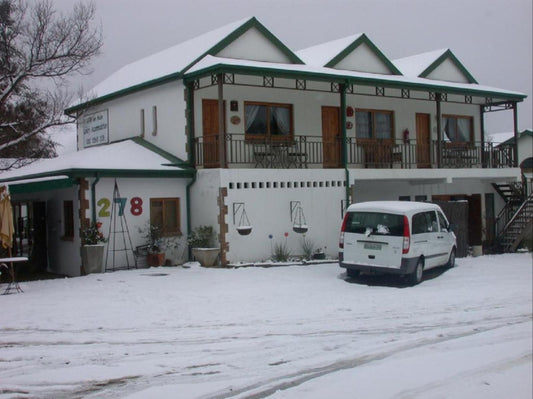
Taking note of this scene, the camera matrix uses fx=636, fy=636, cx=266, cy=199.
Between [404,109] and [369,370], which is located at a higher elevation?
[404,109]

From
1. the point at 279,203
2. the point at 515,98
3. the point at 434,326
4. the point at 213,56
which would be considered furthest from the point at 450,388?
the point at 515,98

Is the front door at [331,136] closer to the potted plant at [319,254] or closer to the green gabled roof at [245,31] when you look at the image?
the green gabled roof at [245,31]

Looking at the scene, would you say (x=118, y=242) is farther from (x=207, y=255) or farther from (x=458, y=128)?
(x=458, y=128)

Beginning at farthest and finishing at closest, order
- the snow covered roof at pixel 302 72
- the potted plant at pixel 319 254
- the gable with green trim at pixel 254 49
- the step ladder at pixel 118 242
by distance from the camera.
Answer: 1. the gable with green trim at pixel 254 49
2. the potted plant at pixel 319 254
3. the snow covered roof at pixel 302 72
4. the step ladder at pixel 118 242

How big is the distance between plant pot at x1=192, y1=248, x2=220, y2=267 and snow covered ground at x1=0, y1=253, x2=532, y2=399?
2.04 m

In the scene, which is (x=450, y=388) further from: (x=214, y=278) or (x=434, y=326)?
(x=214, y=278)

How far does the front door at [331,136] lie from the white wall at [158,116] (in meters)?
4.94

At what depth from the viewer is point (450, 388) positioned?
6.67 meters

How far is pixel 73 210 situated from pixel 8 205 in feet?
11.8

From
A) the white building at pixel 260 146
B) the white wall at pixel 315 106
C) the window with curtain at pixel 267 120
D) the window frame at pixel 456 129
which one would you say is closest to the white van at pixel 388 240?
the white building at pixel 260 146

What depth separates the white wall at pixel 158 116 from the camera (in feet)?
63.6

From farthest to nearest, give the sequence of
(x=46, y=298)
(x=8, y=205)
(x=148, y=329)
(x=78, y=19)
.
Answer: (x=78, y=19) → (x=8, y=205) → (x=46, y=298) → (x=148, y=329)

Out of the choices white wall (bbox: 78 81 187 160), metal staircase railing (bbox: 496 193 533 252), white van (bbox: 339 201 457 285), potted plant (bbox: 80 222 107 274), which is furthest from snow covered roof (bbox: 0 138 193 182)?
metal staircase railing (bbox: 496 193 533 252)

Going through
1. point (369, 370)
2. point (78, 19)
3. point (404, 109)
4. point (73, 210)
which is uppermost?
point (78, 19)
